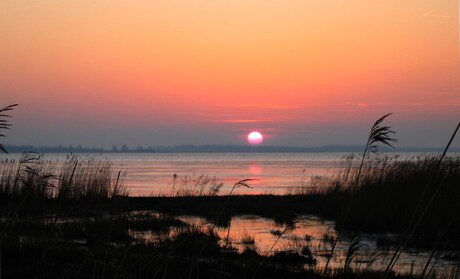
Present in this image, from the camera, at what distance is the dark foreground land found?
433cm

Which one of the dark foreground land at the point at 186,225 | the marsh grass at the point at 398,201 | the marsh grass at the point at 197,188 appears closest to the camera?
the dark foreground land at the point at 186,225

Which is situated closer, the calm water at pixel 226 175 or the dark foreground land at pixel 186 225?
the dark foreground land at pixel 186 225

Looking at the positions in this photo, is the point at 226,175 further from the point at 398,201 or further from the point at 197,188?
the point at 398,201

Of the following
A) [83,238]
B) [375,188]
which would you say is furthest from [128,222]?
[375,188]

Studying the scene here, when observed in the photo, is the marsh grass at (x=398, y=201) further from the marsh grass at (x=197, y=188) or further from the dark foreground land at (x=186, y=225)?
the marsh grass at (x=197, y=188)

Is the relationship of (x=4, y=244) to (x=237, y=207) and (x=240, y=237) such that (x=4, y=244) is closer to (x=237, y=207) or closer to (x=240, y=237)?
(x=240, y=237)

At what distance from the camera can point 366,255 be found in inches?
434

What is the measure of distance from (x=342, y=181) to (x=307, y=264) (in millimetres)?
13189

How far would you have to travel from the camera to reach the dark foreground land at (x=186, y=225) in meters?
4.33

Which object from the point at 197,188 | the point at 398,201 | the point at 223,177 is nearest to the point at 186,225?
the point at 398,201

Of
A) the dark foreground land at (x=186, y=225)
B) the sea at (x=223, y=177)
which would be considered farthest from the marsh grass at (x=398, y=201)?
the sea at (x=223, y=177)

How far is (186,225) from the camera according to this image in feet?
49.8

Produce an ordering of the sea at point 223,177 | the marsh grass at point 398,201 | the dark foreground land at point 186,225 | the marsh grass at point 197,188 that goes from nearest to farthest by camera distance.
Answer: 1. the dark foreground land at point 186,225
2. the marsh grass at point 398,201
3. the marsh grass at point 197,188
4. the sea at point 223,177

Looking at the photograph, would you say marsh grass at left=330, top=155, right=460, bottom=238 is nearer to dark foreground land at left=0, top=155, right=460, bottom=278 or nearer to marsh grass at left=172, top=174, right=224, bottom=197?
dark foreground land at left=0, top=155, right=460, bottom=278
